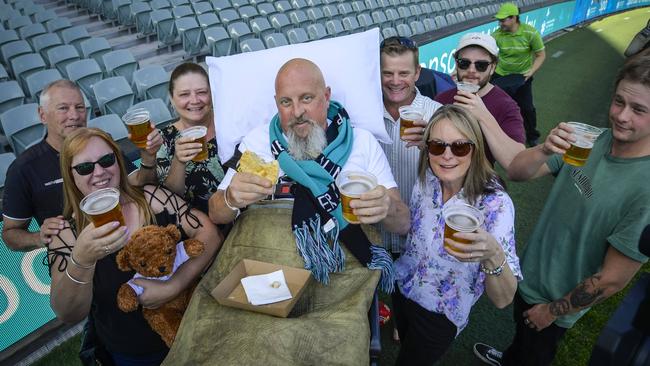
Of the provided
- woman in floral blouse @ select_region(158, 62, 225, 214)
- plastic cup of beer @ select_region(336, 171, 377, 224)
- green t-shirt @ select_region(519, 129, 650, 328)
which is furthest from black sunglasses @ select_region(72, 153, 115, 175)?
green t-shirt @ select_region(519, 129, 650, 328)

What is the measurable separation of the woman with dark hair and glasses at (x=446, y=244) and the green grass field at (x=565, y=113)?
1.04m

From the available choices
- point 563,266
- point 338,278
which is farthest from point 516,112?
point 338,278

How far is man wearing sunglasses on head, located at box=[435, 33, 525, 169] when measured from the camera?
7.88ft

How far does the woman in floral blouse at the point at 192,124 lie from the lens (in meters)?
2.56

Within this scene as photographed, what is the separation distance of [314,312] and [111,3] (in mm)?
11559

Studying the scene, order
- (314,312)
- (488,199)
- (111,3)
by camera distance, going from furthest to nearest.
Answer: (111,3)
(488,199)
(314,312)

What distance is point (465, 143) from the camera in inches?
73.4

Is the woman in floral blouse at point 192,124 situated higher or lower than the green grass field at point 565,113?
higher

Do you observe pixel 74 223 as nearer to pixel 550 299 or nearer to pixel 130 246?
pixel 130 246

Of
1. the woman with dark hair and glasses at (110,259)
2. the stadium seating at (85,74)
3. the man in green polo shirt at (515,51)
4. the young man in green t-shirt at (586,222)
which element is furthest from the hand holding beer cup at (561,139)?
the stadium seating at (85,74)

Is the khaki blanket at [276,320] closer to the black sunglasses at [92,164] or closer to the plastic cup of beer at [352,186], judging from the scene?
the plastic cup of beer at [352,186]

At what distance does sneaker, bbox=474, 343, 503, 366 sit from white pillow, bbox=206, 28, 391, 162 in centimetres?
180

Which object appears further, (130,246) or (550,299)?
(550,299)

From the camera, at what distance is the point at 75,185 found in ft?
6.25
